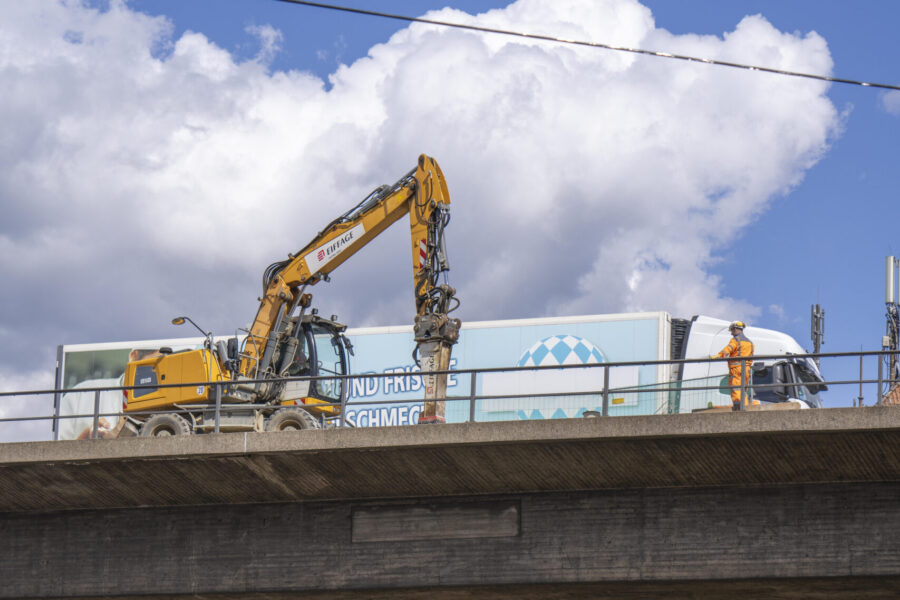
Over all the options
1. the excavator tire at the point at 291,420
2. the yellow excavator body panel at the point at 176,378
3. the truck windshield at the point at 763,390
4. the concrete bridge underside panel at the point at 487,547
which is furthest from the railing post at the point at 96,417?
the truck windshield at the point at 763,390

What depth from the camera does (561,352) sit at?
2778cm

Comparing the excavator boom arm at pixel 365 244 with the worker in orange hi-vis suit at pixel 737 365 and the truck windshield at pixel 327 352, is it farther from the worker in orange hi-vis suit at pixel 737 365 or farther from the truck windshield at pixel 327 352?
the worker in orange hi-vis suit at pixel 737 365

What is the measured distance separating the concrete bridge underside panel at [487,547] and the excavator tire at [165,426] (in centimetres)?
158

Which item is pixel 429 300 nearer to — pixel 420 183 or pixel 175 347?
pixel 420 183

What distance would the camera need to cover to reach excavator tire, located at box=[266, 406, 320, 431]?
20922mm

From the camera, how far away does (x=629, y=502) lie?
18.3 metres

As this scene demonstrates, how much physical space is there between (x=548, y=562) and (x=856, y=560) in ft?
14.1

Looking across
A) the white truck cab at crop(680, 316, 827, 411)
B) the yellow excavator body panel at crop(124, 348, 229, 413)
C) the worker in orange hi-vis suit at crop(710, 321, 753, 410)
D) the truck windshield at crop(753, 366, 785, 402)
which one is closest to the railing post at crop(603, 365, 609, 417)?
the white truck cab at crop(680, 316, 827, 411)

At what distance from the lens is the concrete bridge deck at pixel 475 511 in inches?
677

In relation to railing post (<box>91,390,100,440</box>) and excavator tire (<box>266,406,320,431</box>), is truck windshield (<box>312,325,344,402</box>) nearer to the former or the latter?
excavator tire (<box>266,406,320,431</box>)

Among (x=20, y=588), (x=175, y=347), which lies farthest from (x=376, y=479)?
(x=175, y=347)

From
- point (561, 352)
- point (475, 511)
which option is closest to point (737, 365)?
point (475, 511)

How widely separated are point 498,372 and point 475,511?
2.44m

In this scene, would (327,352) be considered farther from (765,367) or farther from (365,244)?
(765,367)
